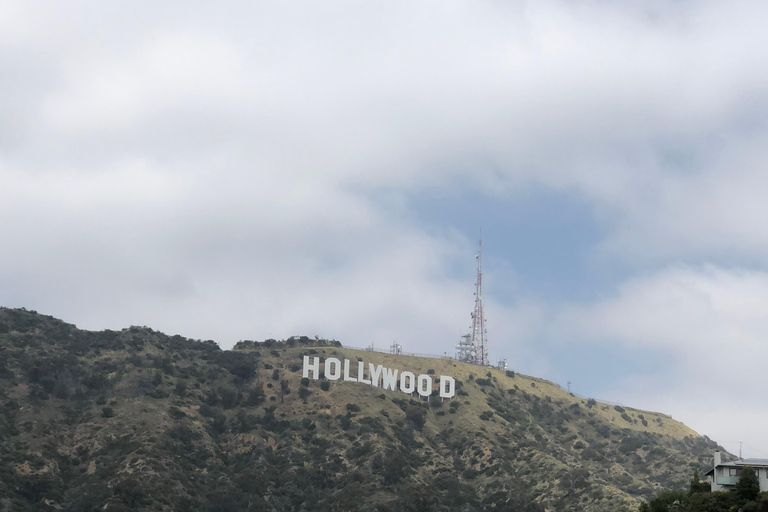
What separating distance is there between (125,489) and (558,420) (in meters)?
93.0

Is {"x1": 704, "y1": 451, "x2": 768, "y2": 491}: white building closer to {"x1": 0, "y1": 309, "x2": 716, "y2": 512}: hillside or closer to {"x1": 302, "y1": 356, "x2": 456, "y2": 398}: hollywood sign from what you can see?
{"x1": 0, "y1": 309, "x2": 716, "y2": 512}: hillside

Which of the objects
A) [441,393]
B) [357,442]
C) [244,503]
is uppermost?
[441,393]

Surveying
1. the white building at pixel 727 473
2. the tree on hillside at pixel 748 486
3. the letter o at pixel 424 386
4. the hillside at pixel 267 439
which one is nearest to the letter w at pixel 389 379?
the hillside at pixel 267 439

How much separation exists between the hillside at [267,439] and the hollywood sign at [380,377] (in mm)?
1838

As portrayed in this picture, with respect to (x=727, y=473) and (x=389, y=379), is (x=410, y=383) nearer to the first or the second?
(x=389, y=379)

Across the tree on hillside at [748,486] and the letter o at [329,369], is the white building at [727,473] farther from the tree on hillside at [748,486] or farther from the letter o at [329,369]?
the letter o at [329,369]

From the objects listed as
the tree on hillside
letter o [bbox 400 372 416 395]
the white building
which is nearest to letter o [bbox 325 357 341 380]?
letter o [bbox 400 372 416 395]

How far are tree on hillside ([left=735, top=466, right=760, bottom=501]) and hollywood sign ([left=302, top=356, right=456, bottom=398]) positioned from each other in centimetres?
9039

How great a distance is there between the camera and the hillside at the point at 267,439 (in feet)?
394

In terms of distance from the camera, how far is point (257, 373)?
530 ft

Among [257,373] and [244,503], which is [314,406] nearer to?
[257,373]

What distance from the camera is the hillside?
394 ft

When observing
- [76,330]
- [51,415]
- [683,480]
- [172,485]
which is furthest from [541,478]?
[76,330]

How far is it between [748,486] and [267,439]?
8445cm
